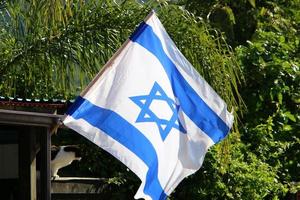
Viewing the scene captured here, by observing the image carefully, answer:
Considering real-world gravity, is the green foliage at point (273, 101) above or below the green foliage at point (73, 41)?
below

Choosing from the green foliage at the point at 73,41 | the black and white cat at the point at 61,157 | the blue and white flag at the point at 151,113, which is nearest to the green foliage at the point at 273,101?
the green foliage at the point at 73,41

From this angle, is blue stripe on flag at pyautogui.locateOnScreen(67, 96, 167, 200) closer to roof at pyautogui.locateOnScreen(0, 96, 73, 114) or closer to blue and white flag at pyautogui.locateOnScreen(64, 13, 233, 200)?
blue and white flag at pyautogui.locateOnScreen(64, 13, 233, 200)

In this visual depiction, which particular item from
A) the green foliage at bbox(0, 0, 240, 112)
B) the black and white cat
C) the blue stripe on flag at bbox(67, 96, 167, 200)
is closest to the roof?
the green foliage at bbox(0, 0, 240, 112)

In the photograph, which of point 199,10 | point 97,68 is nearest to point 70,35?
point 97,68

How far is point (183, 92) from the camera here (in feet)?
21.8

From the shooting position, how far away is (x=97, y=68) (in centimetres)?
945

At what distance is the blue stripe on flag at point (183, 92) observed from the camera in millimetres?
6547

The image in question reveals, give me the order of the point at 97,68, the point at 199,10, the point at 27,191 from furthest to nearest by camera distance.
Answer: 1. the point at 199,10
2. the point at 97,68
3. the point at 27,191

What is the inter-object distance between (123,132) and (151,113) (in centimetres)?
30

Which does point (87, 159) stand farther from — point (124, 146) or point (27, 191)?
point (124, 146)

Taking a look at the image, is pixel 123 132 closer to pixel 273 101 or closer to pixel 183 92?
pixel 183 92

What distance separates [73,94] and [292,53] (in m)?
5.14

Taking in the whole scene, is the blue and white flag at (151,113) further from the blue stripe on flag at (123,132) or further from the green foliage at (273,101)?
the green foliage at (273,101)

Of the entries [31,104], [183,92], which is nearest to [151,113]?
[183,92]
